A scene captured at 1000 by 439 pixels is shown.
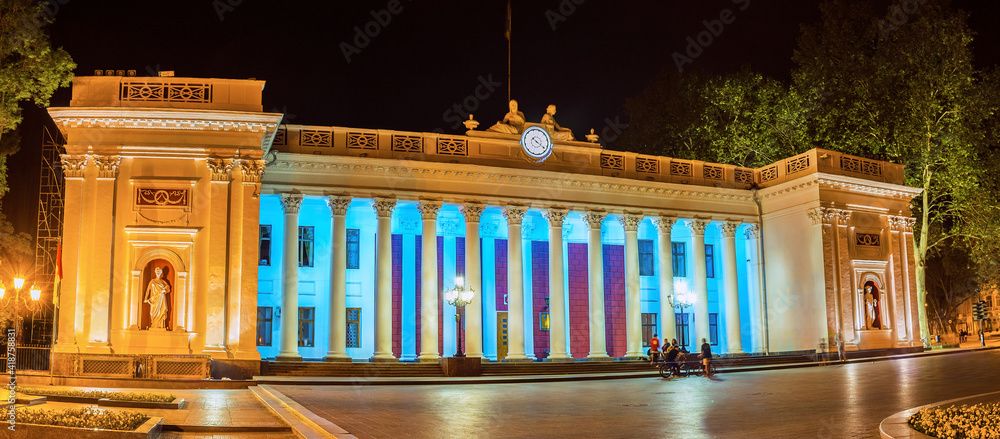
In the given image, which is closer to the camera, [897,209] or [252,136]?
[252,136]

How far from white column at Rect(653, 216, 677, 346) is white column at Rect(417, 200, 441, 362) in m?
Answer: 10.0

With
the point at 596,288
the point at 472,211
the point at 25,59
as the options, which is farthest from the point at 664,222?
the point at 25,59

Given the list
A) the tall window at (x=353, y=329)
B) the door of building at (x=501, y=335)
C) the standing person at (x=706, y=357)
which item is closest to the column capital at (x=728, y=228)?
the door of building at (x=501, y=335)

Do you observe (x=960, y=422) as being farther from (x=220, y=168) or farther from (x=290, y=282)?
(x=290, y=282)

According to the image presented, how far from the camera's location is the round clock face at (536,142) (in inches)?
1244

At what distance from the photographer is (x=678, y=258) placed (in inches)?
1475

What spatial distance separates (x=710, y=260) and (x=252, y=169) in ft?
72.3

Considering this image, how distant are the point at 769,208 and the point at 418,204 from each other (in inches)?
648

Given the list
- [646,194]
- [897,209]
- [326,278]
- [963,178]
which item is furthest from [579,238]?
[963,178]

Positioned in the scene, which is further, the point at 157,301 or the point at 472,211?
the point at 472,211

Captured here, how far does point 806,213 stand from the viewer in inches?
1346

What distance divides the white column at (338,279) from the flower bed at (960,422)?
816 inches

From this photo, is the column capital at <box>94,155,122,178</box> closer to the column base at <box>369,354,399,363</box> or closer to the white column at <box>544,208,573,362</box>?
the column base at <box>369,354,399,363</box>

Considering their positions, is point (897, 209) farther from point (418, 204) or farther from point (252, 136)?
point (252, 136)
